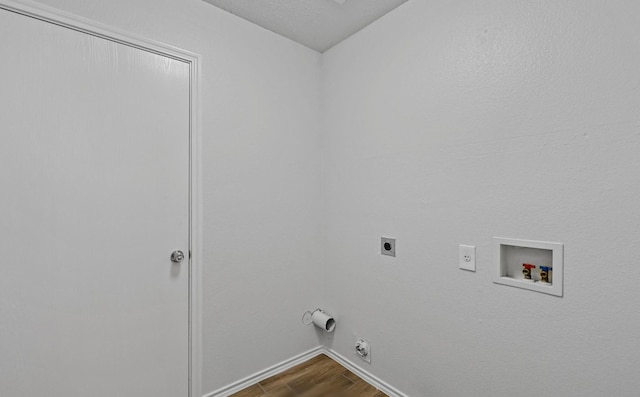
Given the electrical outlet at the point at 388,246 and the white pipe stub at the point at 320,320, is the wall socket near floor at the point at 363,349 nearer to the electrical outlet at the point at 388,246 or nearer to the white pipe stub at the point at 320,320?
the white pipe stub at the point at 320,320

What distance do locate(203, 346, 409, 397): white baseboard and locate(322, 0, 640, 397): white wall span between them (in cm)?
8

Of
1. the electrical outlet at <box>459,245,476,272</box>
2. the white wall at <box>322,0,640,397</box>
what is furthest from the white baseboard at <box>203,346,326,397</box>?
the electrical outlet at <box>459,245,476,272</box>

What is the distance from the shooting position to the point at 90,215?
1327mm

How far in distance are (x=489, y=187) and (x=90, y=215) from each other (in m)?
1.82

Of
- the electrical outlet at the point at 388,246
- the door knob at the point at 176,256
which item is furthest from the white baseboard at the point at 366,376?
the door knob at the point at 176,256

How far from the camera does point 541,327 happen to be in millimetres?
1189

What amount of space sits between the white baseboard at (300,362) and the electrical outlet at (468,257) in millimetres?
870

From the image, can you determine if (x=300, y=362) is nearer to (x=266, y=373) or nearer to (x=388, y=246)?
(x=266, y=373)

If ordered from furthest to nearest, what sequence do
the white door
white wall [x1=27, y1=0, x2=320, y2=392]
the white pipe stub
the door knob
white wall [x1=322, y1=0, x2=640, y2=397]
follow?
the white pipe stub < white wall [x1=27, y1=0, x2=320, y2=392] < the door knob < the white door < white wall [x1=322, y1=0, x2=640, y2=397]

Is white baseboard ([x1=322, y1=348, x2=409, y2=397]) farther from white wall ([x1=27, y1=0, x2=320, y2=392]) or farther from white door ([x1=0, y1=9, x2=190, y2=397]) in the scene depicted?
white door ([x1=0, y1=9, x2=190, y2=397])

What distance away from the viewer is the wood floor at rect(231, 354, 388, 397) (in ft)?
5.71

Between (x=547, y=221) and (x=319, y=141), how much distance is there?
1.48m

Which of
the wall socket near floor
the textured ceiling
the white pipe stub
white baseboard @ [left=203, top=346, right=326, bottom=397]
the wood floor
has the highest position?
the textured ceiling

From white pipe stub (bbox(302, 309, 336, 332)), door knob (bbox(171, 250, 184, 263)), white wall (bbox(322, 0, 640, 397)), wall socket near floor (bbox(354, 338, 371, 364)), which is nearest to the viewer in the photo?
white wall (bbox(322, 0, 640, 397))
